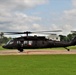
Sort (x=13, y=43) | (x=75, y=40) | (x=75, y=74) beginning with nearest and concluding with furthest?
(x=75, y=74) → (x=13, y=43) → (x=75, y=40)

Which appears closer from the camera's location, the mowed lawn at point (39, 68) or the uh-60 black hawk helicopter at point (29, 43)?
the mowed lawn at point (39, 68)

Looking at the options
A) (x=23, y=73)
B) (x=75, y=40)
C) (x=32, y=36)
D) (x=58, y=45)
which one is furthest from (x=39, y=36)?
(x=23, y=73)

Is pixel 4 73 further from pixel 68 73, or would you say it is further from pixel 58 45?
pixel 58 45

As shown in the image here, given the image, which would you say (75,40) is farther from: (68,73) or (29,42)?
(68,73)

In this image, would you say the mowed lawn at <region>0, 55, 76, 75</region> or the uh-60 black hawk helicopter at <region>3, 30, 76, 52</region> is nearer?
the mowed lawn at <region>0, 55, 76, 75</region>

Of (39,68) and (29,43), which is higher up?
(29,43)

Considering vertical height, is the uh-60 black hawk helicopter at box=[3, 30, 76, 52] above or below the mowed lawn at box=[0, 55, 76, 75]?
above

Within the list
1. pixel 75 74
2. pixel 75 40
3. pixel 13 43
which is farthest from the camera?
pixel 75 40

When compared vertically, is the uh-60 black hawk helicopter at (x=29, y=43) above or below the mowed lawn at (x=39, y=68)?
above

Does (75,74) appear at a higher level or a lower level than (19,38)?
lower

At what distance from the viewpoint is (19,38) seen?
41.9 metres

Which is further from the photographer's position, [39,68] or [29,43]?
[29,43]

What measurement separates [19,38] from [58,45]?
257 inches

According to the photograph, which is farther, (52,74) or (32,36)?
(32,36)
